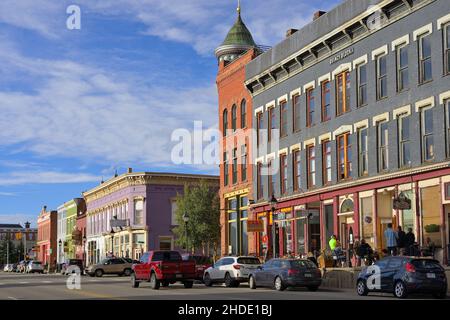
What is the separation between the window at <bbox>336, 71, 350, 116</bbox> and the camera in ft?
130

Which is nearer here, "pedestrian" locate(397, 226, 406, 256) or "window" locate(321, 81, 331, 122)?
"pedestrian" locate(397, 226, 406, 256)

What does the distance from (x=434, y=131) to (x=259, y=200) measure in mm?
18800

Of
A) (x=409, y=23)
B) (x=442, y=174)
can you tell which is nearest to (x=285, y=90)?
(x=409, y=23)

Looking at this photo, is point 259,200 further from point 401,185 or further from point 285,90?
point 401,185

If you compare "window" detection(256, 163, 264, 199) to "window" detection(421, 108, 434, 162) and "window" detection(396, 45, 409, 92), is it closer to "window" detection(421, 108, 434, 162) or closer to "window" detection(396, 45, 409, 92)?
"window" detection(396, 45, 409, 92)

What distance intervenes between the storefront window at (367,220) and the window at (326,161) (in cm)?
402

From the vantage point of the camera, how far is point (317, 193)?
42094 millimetres

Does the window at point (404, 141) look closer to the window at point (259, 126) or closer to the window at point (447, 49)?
the window at point (447, 49)

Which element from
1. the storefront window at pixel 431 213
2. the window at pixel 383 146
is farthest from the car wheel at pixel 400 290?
the window at pixel 383 146

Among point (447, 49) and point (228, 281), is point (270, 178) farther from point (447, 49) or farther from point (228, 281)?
point (447, 49)

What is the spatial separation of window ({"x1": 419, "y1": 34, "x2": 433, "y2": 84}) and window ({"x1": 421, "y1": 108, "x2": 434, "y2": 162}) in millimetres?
1552

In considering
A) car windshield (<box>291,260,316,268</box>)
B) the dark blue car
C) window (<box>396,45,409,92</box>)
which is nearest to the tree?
window (<box>396,45,409,92</box>)

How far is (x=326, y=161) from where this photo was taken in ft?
137

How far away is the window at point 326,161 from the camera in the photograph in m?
41.5
